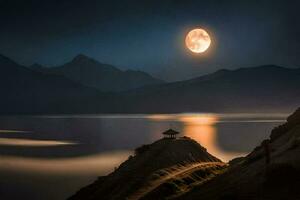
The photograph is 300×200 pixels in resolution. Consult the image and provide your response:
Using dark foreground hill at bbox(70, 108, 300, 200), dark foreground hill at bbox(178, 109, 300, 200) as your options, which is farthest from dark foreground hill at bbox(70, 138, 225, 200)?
dark foreground hill at bbox(178, 109, 300, 200)

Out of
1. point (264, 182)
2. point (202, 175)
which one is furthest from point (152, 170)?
point (264, 182)

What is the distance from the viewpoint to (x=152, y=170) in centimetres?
7256

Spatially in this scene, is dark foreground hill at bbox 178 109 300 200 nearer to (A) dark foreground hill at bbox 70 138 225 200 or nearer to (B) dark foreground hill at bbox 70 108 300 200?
(B) dark foreground hill at bbox 70 108 300 200

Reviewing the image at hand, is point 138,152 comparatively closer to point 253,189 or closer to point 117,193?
point 117,193

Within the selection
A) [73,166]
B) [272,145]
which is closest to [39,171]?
[73,166]

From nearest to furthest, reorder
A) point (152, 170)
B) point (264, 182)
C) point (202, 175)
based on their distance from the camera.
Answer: point (264, 182), point (202, 175), point (152, 170)

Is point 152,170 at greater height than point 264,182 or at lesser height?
greater

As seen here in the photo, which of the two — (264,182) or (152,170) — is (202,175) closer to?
(152,170)

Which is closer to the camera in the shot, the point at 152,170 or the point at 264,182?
the point at 264,182

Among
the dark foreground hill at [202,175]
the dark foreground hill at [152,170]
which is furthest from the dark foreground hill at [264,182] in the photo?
the dark foreground hill at [152,170]

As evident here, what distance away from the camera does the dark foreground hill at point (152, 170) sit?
63.9 m

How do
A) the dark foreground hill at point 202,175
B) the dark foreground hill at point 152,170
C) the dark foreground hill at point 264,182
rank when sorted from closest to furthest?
1. the dark foreground hill at point 264,182
2. the dark foreground hill at point 202,175
3. the dark foreground hill at point 152,170

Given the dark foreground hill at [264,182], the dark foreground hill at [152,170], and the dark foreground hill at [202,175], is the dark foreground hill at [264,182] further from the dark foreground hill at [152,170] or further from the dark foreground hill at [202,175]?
the dark foreground hill at [152,170]

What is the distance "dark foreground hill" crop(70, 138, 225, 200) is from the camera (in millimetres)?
63938
